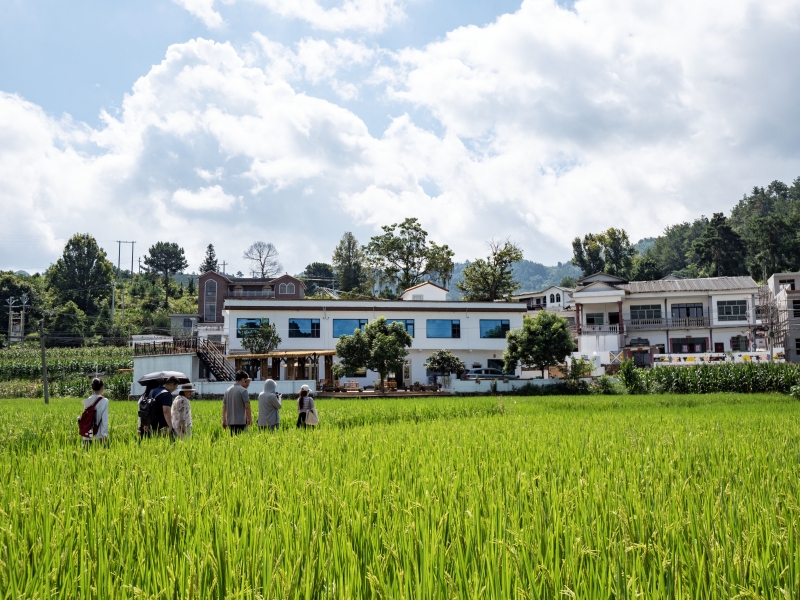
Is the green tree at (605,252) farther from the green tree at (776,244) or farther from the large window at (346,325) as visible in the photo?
the large window at (346,325)

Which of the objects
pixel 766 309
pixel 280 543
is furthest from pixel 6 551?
pixel 766 309

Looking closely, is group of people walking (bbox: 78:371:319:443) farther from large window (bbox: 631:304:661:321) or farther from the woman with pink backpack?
large window (bbox: 631:304:661:321)

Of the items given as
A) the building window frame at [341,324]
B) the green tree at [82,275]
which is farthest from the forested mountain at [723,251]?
the green tree at [82,275]

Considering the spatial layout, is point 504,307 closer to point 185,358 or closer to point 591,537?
point 185,358

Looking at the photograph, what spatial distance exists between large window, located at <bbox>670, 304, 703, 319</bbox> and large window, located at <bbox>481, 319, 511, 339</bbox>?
1706cm

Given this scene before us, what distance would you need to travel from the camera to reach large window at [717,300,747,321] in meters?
49.3

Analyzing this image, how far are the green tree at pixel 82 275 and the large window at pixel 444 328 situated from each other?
47666 mm

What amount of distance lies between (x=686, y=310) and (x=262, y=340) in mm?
34907

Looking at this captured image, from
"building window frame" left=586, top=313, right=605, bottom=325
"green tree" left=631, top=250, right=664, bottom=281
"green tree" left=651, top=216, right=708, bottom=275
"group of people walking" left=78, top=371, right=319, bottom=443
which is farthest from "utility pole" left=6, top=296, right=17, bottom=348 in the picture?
"green tree" left=651, top=216, right=708, bottom=275

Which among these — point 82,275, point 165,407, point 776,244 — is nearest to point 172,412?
point 165,407

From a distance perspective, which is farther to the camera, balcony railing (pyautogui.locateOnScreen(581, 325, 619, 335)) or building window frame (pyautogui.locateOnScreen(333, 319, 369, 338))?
balcony railing (pyautogui.locateOnScreen(581, 325, 619, 335))

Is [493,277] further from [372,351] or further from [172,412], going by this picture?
[172,412]

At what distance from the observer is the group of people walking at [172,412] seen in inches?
360

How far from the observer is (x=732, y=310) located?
49.6 m
